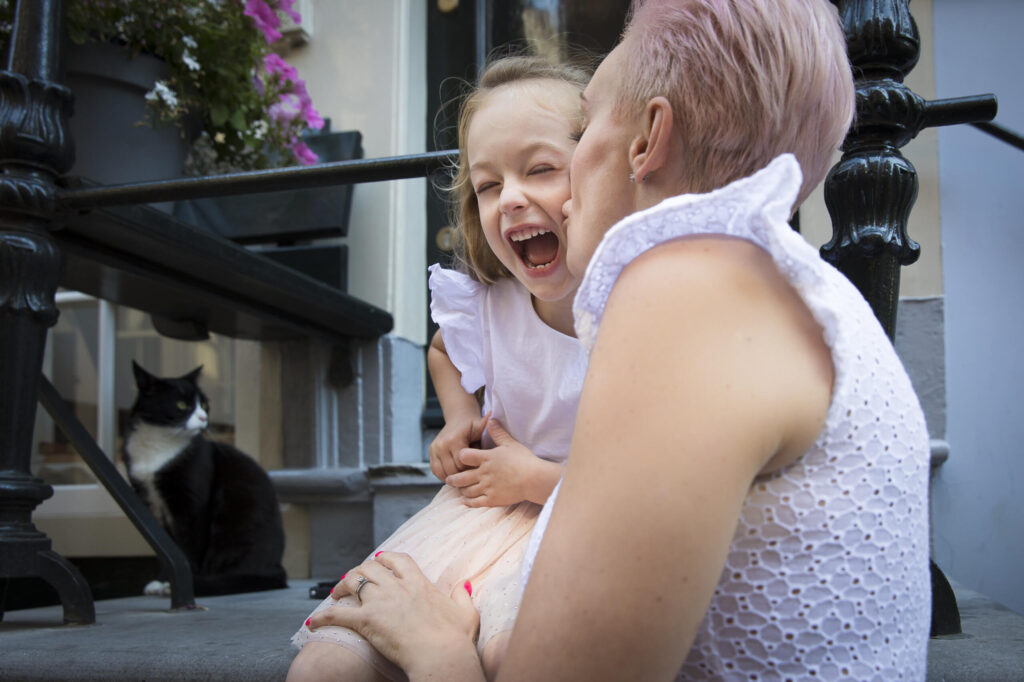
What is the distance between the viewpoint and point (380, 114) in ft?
9.29

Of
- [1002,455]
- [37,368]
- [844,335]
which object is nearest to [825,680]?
[844,335]

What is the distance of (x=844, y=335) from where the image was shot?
23.7 inches

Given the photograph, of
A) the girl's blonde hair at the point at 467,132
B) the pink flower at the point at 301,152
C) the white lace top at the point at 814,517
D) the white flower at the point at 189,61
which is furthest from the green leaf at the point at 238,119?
the white lace top at the point at 814,517

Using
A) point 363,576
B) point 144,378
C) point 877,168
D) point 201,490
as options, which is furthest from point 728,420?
point 144,378

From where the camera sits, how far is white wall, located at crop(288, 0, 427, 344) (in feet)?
9.19

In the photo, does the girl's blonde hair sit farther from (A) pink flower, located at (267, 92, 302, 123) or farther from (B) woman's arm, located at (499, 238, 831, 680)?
(A) pink flower, located at (267, 92, 302, 123)

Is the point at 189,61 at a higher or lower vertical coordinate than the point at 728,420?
higher

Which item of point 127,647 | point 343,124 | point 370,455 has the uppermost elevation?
point 343,124

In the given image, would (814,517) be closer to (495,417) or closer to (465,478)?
(465,478)

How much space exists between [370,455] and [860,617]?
224 cm

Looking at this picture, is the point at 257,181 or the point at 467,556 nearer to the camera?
the point at 467,556

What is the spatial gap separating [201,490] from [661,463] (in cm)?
228

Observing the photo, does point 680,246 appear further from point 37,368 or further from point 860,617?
point 37,368

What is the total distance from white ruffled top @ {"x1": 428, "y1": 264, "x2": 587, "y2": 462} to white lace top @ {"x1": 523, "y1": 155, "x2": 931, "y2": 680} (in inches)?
24.1
